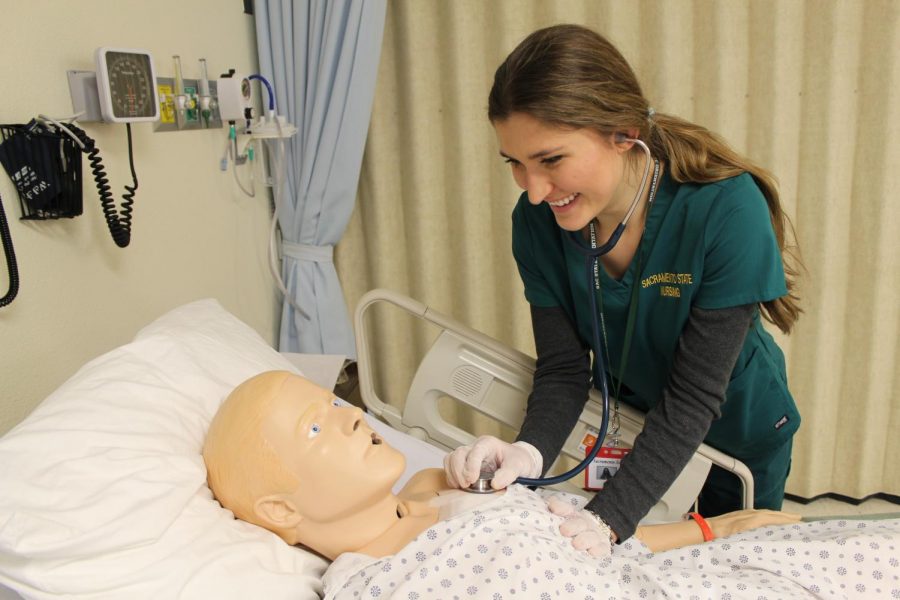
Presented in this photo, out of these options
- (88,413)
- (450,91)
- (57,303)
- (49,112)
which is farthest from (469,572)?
(450,91)

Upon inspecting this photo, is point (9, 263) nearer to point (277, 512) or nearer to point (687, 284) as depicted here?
point (277, 512)

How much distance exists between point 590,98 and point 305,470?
2.54ft

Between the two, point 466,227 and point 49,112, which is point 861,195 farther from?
point 49,112

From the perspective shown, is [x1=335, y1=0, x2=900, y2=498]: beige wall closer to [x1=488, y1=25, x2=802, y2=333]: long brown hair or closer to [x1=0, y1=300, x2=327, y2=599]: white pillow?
[x1=488, y1=25, x2=802, y2=333]: long brown hair

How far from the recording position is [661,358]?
1549 mm

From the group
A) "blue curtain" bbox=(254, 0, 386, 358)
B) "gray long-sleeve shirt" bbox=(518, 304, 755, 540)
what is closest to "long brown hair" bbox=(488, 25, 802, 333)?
"gray long-sleeve shirt" bbox=(518, 304, 755, 540)

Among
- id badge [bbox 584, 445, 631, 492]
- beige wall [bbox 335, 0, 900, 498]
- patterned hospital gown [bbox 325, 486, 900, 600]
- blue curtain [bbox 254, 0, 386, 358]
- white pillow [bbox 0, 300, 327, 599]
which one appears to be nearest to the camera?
white pillow [bbox 0, 300, 327, 599]

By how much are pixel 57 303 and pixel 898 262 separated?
8.02 ft

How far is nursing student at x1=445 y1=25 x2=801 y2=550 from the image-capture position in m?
1.27

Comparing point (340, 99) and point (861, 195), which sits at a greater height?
point (340, 99)

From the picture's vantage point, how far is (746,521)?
1407 millimetres

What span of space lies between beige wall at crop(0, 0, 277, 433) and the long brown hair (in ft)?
2.60

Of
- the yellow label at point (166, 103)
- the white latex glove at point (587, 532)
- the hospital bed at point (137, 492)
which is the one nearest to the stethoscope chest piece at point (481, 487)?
the white latex glove at point (587, 532)

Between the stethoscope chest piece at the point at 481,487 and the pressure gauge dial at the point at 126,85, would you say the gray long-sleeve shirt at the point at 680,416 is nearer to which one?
the stethoscope chest piece at the point at 481,487
